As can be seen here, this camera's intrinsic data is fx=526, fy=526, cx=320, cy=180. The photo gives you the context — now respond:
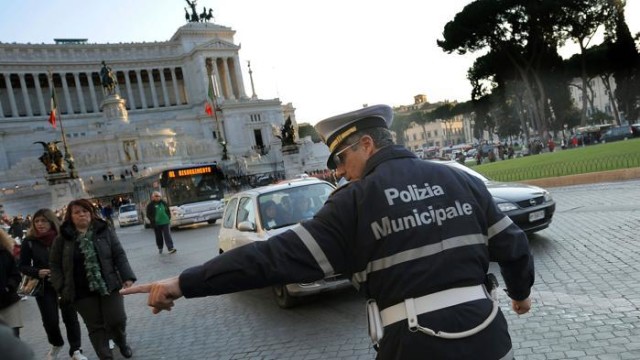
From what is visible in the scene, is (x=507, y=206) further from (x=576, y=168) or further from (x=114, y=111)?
(x=114, y=111)

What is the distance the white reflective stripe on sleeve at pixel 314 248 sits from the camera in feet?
6.39

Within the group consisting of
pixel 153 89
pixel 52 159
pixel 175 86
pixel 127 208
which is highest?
pixel 175 86

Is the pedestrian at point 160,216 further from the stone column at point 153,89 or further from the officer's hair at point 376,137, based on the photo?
the stone column at point 153,89

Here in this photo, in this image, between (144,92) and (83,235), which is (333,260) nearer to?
(83,235)

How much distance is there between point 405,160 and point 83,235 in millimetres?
4283

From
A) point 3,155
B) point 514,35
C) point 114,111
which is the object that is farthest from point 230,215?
point 3,155

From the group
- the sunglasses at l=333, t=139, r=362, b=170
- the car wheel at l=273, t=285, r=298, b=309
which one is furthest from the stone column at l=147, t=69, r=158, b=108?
the sunglasses at l=333, t=139, r=362, b=170

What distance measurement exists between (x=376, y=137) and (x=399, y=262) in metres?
0.60

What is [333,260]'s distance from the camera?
1983mm

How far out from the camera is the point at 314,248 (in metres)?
1.95

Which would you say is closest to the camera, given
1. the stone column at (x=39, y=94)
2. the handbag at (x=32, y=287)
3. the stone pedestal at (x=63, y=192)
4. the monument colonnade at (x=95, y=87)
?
the handbag at (x=32, y=287)

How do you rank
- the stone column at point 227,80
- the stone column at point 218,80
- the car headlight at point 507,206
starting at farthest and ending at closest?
1. the stone column at point 227,80
2. the stone column at point 218,80
3. the car headlight at point 507,206

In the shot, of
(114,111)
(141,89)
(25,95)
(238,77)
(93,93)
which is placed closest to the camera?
(114,111)

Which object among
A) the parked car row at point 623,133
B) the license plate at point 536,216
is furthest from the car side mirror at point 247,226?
the parked car row at point 623,133
